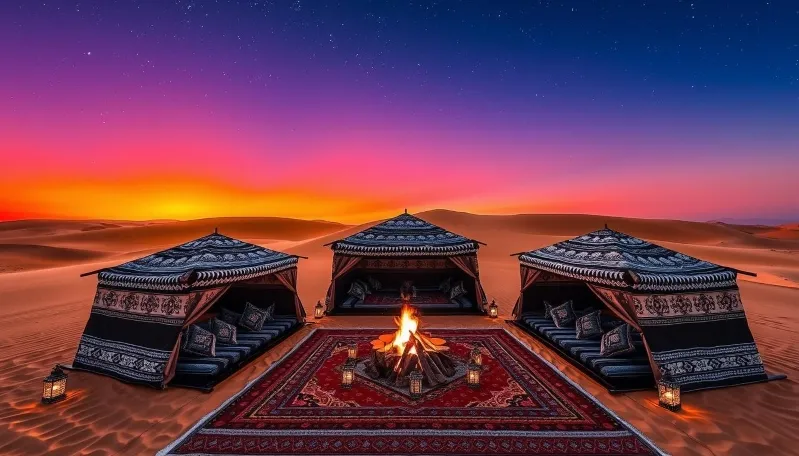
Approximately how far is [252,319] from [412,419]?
570 centimetres

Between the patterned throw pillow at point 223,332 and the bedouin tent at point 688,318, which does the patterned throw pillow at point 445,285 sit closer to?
the bedouin tent at point 688,318

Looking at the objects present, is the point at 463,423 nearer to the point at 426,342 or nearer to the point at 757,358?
the point at 426,342

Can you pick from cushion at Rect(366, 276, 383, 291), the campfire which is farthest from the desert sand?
the campfire

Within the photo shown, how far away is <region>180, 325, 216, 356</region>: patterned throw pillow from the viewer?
7359 millimetres

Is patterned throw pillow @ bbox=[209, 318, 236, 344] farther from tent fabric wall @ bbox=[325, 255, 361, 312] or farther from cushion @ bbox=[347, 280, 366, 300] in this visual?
cushion @ bbox=[347, 280, 366, 300]

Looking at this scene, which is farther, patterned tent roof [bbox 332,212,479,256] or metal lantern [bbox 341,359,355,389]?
patterned tent roof [bbox 332,212,479,256]

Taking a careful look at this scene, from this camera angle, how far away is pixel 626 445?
484 cm

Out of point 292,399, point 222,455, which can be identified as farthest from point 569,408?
point 222,455

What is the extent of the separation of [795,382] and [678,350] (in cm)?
260

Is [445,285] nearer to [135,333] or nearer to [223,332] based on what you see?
[223,332]

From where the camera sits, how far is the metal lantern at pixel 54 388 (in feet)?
19.6

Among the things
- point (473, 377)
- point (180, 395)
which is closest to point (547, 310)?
point (473, 377)

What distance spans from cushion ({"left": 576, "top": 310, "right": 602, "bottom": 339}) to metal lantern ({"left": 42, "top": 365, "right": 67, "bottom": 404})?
10.8 metres

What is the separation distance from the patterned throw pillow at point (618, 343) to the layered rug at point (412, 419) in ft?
4.01
